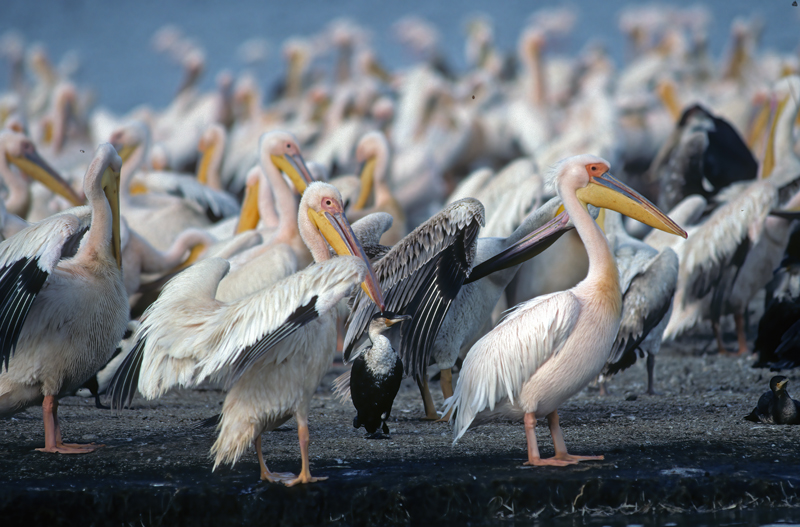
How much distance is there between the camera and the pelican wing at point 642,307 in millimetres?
5109

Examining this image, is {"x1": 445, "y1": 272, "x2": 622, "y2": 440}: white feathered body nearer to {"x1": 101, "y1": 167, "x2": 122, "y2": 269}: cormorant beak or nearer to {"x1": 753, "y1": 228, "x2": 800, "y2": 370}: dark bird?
{"x1": 101, "y1": 167, "x2": 122, "y2": 269}: cormorant beak

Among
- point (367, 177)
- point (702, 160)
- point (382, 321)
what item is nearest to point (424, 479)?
point (382, 321)

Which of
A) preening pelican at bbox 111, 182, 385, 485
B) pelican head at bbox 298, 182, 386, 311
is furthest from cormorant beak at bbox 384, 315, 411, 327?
preening pelican at bbox 111, 182, 385, 485

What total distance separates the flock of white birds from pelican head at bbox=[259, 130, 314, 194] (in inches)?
0.6

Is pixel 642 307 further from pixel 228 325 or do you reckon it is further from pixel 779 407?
pixel 228 325

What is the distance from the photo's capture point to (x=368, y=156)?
8.95m

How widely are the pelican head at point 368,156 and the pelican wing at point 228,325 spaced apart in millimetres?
5298

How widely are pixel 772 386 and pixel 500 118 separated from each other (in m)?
10.1

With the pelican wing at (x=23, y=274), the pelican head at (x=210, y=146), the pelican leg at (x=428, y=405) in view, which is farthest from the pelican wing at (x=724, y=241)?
the pelican head at (x=210, y=146)

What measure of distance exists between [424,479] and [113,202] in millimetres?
2044

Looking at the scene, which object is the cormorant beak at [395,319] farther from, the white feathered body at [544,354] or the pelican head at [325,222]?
the white feathered body at [544,354]

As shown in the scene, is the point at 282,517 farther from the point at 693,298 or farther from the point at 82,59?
the point at 82,59

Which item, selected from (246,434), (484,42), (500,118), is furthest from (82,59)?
(246,434)

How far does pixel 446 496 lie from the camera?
3.33 m
